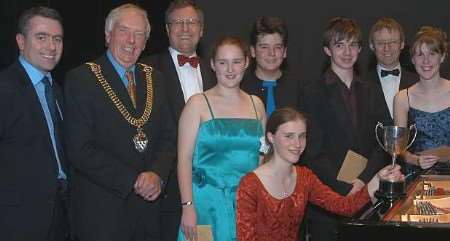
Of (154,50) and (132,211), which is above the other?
(154,50)

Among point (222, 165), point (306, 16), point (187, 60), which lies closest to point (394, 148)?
point (222, 165)

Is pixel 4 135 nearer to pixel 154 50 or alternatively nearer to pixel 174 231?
pixel 174 231

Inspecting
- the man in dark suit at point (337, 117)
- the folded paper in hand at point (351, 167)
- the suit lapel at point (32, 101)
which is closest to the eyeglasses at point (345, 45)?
the man in dark suit at point (337, 117)

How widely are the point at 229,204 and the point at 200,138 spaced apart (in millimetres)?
323

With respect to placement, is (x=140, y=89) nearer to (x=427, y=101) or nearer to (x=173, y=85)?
(x=173, y=85)

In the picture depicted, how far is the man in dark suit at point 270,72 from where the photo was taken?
381 cm

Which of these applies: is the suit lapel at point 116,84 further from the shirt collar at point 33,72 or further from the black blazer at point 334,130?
the black blazer at point 334,130

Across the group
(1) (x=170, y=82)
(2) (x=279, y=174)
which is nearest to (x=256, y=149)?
(2) (x=279, y=174)

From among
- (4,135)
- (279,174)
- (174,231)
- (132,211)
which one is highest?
(4,135)

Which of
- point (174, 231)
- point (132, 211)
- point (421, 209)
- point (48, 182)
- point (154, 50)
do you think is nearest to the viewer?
point (421, 209)

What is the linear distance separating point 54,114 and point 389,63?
2.19 metres

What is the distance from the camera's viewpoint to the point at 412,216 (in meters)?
2.70

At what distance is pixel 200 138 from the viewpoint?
3.23 metres

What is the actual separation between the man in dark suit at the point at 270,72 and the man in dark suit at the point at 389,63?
826 millimetres
